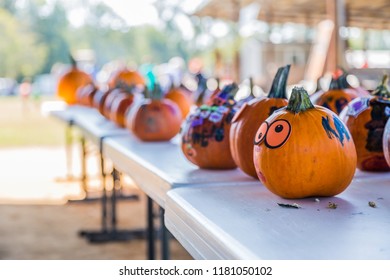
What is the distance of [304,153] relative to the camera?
1018 mm

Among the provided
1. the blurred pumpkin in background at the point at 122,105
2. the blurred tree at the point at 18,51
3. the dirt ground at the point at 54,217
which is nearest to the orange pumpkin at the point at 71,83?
the dirt ground at the point at 54,217

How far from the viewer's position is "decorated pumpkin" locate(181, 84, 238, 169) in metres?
1.41

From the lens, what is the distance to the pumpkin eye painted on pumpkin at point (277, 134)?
3.39 feet

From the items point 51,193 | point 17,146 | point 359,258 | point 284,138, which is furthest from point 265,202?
point 17,146

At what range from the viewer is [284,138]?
1.03m

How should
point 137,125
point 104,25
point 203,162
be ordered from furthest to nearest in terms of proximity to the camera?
point 104,25
point 137,125
point 203,162

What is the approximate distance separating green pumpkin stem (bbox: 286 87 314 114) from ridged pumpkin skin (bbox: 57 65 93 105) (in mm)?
3641

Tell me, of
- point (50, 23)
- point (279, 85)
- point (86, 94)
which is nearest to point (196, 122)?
point (279, 85)

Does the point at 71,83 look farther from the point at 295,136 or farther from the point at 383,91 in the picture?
the point at 295,136

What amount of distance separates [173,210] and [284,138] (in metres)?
0.22

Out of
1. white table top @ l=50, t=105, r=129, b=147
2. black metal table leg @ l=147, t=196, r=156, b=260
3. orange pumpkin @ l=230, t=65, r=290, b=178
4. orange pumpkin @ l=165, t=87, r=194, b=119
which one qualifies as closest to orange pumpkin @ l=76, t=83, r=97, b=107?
white table top @ l=50, t=105, r=129, b=147

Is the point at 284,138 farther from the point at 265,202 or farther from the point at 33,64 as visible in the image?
the point at 33,64

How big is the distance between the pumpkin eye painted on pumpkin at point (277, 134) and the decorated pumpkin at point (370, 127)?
27cm

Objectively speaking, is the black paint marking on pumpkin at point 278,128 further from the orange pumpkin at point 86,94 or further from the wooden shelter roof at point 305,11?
the wooden shelter roof at point 305,11
